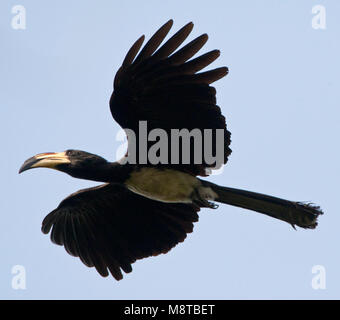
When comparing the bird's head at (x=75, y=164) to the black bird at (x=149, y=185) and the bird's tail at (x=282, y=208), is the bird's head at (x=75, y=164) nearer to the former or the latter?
the black bird at (x=149, y=185)

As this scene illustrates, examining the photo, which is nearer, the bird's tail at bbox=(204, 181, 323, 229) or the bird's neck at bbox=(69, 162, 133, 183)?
the bird's tail at bbox=(204, 181, 323, 229)

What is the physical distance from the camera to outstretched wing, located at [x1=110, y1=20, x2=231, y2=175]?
24.6 ft

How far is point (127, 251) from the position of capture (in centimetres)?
896

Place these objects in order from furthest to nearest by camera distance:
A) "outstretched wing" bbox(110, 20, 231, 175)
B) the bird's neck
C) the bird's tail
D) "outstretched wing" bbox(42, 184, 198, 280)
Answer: "outstretched wing" bbox(42, 184, 198, 280) → the bird's neck → the bird's tail → "outstretched wing" bbox(110, 20, 231, 175)

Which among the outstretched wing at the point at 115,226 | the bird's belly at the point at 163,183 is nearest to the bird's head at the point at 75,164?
the bird's belly at the point at 163,183

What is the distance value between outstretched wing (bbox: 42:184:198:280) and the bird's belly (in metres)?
0.49

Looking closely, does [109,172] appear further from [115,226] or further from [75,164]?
[115,226]

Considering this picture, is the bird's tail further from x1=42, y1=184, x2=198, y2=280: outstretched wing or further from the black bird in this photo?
x1=42, y1=184, x2=198, y2=280: outstretched wing

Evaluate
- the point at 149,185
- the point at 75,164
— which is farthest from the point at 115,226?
the point at 75,164

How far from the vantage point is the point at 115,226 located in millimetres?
9008

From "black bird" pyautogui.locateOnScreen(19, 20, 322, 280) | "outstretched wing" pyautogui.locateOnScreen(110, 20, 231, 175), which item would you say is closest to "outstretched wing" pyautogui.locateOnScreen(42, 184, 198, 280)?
"black bird" pyautogui.locateOnScreen(19, 20, 322, 280)

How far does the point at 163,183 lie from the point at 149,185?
147 millimetres
